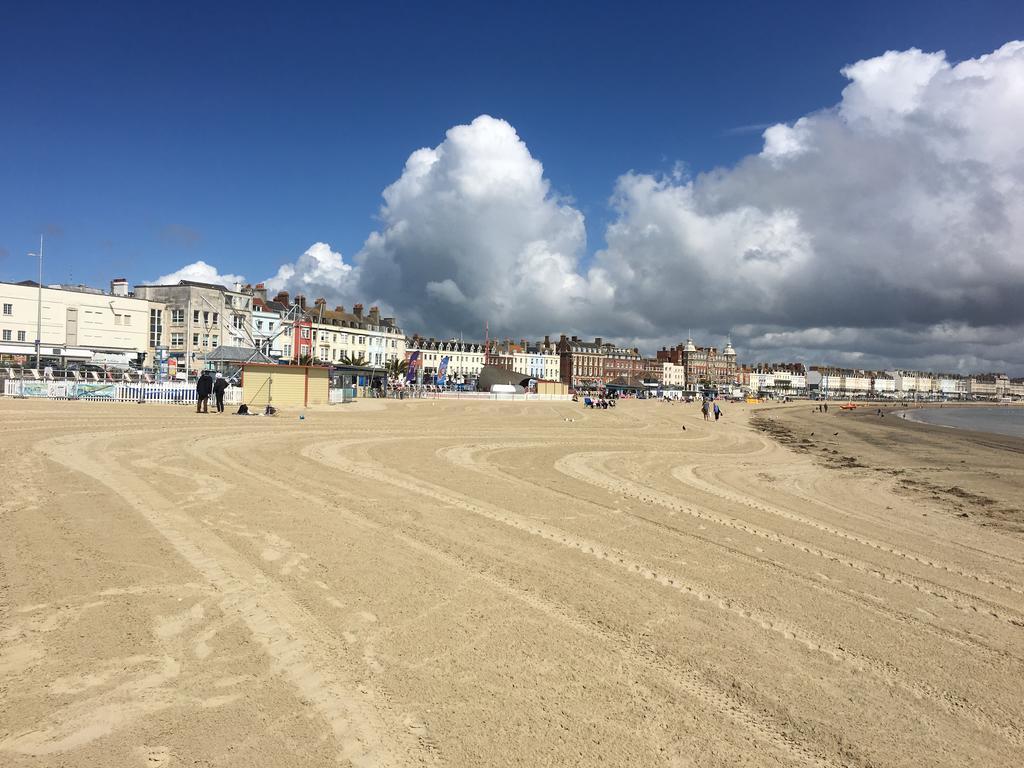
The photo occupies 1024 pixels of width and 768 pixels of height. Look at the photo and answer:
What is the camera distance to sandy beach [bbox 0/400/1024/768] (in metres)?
3.48

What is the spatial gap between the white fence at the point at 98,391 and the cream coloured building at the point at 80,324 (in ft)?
66.6

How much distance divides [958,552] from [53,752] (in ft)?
30.5

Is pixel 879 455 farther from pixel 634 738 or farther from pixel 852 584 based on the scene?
pixel 634 738

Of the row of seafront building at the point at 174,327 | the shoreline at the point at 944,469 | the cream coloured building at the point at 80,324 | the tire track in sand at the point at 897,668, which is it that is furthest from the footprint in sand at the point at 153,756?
the cream coloured building at the point at 80,324

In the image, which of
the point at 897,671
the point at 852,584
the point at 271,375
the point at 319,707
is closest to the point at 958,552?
the point at 852,584

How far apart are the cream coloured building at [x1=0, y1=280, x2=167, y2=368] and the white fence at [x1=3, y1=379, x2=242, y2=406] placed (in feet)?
66.6

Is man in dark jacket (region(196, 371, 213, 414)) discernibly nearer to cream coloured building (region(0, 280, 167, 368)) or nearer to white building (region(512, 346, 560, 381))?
cream coloured building (region(0, 280, 167, 368))

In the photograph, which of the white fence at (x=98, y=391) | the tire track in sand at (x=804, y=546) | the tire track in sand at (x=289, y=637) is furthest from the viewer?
the white fence at (x=98, y=391)

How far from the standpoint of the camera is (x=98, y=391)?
3475 cm

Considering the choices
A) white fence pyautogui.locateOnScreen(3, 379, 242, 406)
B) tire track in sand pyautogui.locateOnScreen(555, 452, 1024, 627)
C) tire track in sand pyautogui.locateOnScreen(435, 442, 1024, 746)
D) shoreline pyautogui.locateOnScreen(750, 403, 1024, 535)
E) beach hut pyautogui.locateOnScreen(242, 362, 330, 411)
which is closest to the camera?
tire track in sand pyautogui.locateOnScreen(435, 442, 1024, 746)

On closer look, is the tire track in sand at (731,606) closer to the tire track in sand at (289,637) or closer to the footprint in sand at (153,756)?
the tire track in sand at (289,637)

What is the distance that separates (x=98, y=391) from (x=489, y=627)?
122 ft

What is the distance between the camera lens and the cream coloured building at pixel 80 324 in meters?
55.4

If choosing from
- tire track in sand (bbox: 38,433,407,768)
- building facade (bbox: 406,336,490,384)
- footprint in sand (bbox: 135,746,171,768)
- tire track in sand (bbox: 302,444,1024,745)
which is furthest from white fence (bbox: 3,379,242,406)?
building facade (bbox: 406,336,490,384)
